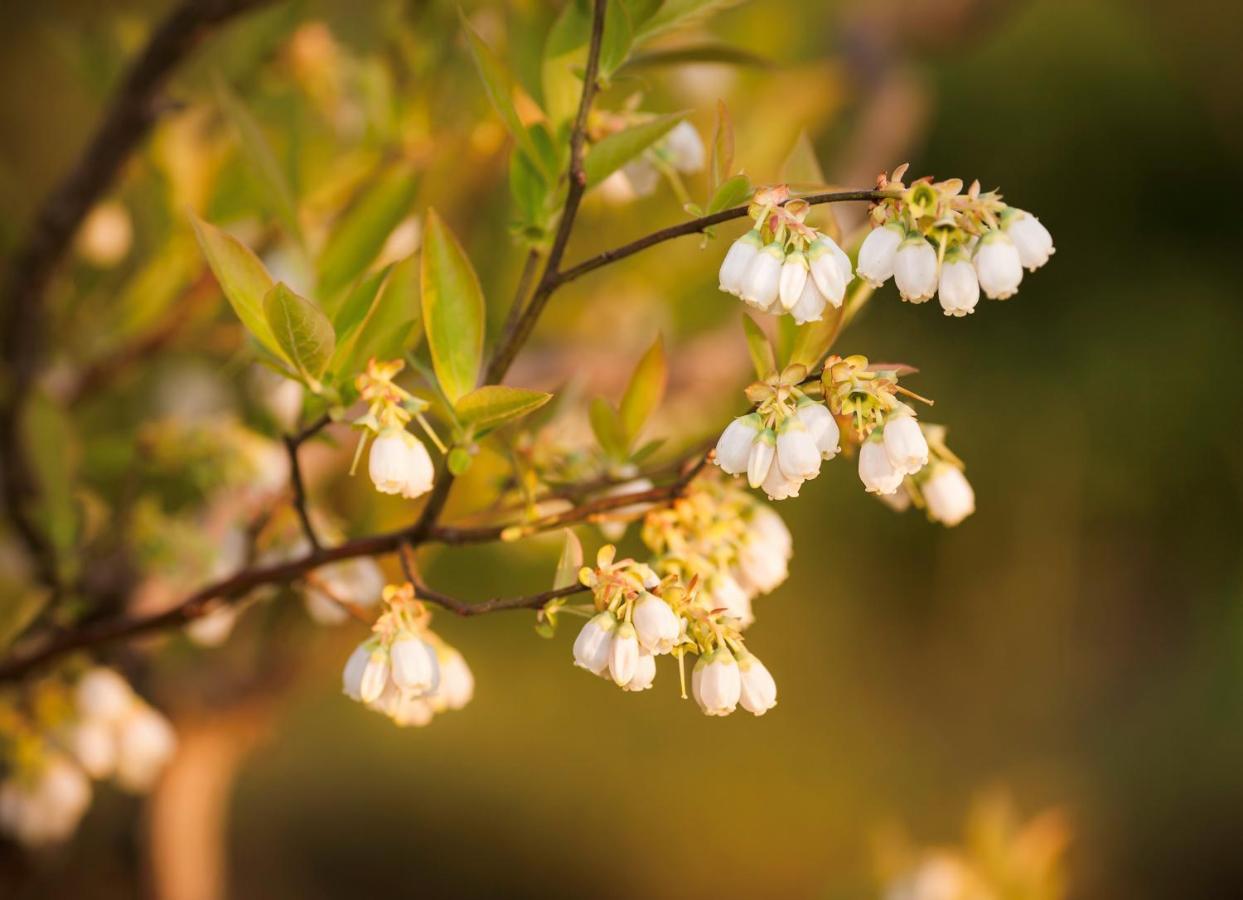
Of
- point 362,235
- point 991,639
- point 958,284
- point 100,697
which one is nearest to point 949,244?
point 958,284

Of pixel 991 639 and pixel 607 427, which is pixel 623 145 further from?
pixel 991 639

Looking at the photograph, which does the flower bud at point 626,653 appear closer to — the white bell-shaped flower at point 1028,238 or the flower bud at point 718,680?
the flower bud at point 718,680

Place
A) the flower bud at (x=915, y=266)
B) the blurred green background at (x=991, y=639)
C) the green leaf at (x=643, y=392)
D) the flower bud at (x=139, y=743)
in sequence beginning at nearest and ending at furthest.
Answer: the flower bud at (x=915, y=266), the green leaf at (x=643, y=392), the flower bud at (x=139, y=743), the blurred green background at (x=991, y=639)

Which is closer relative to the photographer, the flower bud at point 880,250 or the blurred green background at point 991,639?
the flower bud at point 880,250

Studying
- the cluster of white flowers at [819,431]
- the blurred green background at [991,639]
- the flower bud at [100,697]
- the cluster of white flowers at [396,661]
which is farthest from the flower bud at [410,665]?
the blurred green background at [991,639]

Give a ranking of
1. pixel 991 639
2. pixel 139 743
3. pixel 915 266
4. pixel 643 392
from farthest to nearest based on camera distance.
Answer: pixel 991 639
pixel 139 743
pixel 643 392
pixel 915 266

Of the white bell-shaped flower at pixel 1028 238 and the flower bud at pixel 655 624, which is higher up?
the white bell-shaped flower at pixel 1028 238

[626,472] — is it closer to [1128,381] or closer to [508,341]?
[508,341]
